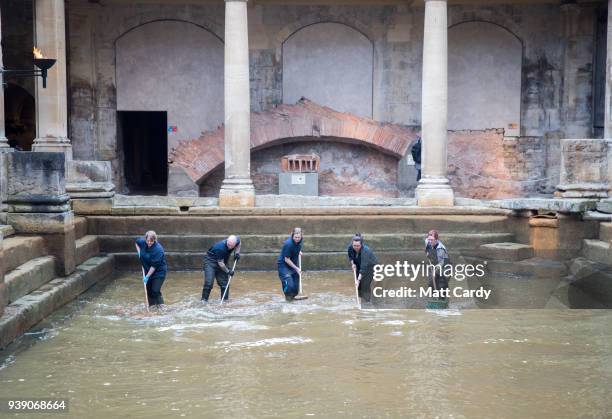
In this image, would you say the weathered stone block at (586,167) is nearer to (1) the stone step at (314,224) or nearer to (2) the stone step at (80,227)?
(1) the stone step at (314,224)

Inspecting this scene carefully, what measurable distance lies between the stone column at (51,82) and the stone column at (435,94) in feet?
22.5

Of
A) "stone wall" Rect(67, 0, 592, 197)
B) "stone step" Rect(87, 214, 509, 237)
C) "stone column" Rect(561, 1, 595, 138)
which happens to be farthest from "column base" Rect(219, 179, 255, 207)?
"stone column" Rect(561, 1, 595, 138)

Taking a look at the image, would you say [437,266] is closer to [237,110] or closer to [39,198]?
[39,198]

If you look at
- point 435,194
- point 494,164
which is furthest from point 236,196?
point 494,164

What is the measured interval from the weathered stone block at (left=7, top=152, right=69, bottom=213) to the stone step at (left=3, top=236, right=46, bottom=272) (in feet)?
1.63

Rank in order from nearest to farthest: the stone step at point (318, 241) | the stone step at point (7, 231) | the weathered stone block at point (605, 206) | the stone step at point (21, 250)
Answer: the stone step at point (21, 250) → the stone step at point (7, 231) → the weathered stone block at point (605, 206) → the stone step at point (318, 241)

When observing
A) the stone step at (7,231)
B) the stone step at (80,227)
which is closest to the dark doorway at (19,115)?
the stone step at (80,227)

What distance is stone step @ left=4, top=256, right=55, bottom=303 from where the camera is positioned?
1017 centimetres

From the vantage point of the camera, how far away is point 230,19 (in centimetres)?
1614

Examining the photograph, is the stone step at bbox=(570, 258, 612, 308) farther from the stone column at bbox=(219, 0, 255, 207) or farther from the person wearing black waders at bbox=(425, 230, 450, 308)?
the stone column at bbox=(219, 0, 255, 207)

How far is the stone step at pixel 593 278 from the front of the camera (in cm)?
1252

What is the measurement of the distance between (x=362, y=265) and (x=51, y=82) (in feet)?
24.2

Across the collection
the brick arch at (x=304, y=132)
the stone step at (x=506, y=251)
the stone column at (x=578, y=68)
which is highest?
the stone column at (x=578, y=68)

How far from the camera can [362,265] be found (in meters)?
12.0
